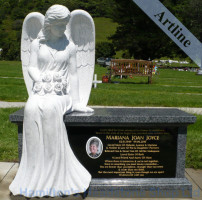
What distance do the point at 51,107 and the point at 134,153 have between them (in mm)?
1444

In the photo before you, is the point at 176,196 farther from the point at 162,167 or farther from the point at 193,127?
the point at 193,127

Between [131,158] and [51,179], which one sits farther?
[131,158]

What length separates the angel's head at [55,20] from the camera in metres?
3.77

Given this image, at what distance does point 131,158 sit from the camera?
4.22 meters

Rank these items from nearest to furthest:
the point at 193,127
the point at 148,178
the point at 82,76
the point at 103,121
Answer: the point at 103,121 < the point at 148,178 < the point at 82,76 < the point at 193,127

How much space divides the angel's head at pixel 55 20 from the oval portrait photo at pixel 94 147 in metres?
1.59

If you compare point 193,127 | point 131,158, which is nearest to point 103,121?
point 131,158

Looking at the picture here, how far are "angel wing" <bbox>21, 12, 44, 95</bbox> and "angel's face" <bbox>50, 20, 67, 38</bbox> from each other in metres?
0.44

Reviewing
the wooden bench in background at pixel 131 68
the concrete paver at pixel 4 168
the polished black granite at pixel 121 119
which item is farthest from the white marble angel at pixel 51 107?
the wooden bench in background at pixel 131 68

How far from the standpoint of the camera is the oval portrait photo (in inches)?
163

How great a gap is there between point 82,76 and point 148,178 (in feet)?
6.16

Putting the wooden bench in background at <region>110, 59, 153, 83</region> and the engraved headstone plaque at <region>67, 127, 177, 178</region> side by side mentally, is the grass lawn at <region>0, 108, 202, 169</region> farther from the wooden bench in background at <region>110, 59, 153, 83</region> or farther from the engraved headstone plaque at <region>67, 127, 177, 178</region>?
the wooden bench in background at <region>110, 59, 153, 83</region>

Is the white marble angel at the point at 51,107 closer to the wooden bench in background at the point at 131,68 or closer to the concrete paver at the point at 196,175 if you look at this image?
the concrete paver at the point at 196,175

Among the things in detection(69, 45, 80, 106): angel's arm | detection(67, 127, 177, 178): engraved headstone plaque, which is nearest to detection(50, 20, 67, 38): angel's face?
detection(69, 45, 80, 106): angel's arm
